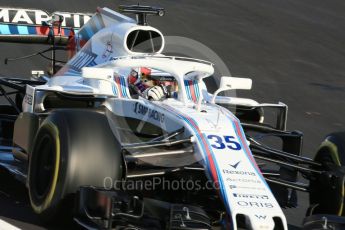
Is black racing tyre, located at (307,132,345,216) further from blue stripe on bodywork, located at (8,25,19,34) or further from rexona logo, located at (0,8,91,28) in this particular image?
blue stripe on bodywork, located at (8,25,19,34)

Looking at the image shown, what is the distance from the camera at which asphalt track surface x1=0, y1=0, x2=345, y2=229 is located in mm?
14039

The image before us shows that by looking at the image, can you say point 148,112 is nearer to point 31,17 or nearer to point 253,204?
point 253,204

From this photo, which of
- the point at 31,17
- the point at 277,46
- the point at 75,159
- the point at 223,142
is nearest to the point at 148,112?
the point at 223,142

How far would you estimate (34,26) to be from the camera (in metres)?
11.0

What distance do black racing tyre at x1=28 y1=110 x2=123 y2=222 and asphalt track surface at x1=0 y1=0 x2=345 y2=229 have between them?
16.7 feet

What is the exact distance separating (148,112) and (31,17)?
4008 mm

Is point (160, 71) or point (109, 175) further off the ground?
point (160, 71)

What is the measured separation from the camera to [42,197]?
275 inches

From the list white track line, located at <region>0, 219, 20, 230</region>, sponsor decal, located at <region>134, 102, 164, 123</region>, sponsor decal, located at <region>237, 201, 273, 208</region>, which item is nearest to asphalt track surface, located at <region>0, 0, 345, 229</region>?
sponsor decal, located at <region>134, 102, 164, 123</region>

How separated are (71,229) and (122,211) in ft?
2.50

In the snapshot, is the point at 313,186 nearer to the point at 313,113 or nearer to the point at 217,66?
the point at 313,113

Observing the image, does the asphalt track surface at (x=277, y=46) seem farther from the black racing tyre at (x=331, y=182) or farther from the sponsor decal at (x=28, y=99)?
the sponsor decal at (x=28, y=99)

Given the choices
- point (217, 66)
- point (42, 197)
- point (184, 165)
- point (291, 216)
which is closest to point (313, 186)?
point (291, 216)

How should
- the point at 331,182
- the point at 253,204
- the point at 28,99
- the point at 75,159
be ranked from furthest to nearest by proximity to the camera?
the point at 28,99, the point at 331,182, the point at 75,159, the point at 253,204
